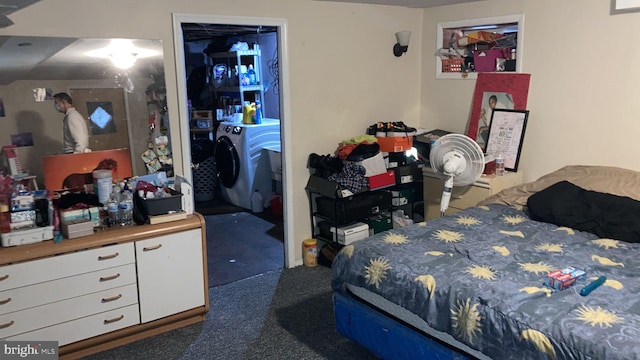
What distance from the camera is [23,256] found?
266 cm

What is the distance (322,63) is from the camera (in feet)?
13.3

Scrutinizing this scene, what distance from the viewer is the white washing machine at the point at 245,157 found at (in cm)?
558

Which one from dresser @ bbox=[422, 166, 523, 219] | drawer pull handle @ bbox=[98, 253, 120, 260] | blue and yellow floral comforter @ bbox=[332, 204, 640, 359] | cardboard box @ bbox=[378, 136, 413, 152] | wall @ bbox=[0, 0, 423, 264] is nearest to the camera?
blue and yellow floral comforter @ bbox=[332, 204, 640, 359]

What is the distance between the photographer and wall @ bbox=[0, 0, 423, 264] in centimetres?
333

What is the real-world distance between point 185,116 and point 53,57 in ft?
2.82

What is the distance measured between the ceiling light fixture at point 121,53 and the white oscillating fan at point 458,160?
6.97 feet

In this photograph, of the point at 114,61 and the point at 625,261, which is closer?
the point at 625,261

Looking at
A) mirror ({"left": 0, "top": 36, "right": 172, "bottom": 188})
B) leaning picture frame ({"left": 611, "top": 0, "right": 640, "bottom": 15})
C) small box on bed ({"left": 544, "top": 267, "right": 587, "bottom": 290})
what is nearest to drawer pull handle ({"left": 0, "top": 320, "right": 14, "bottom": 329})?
mirror ({"left": 0, "top": 36, "right": 172, "bottom": 188})

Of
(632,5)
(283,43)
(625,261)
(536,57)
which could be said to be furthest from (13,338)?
(632,5)

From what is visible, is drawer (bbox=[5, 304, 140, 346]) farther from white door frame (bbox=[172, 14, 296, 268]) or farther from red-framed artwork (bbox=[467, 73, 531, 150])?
red-framed artwork (bbox=[467, 73, 531, 150])

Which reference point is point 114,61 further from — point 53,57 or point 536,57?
point 536,57

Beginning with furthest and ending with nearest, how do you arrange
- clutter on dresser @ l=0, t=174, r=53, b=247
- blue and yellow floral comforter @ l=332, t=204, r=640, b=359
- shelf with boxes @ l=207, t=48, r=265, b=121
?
shelf with boxes @ l=207, t=48, r=265, b=121 → clutter on dresser @ l=0, t=174, r=53, b=247 → blue and yellow floral comforter @ l=332, t=204, r=640, b=359

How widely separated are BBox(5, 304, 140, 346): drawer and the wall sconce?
2937 mm

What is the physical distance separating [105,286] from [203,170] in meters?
3.16
